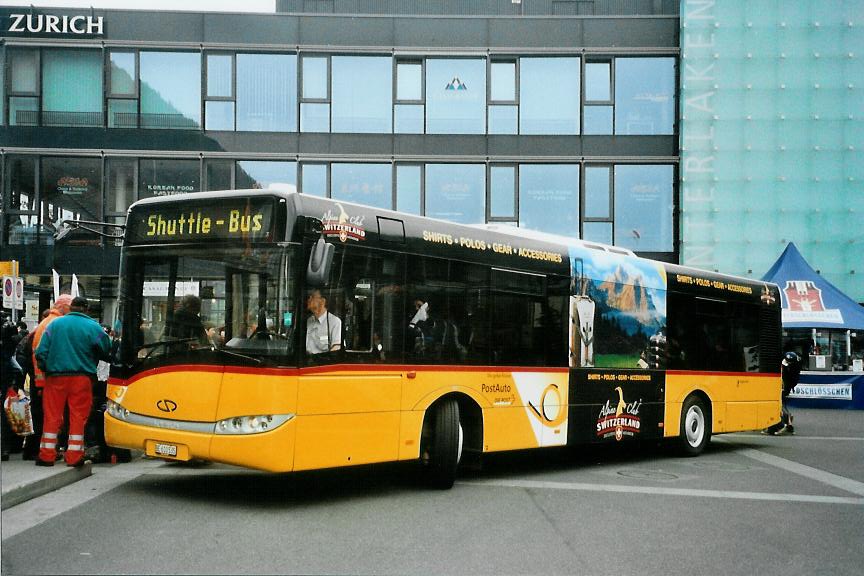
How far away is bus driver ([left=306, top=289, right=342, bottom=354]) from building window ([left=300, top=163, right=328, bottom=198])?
17.6 m

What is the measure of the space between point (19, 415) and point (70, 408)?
1.22 m

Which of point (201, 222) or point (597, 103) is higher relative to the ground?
point (597, 103)

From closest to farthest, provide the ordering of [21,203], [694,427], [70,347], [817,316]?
[70,347] < [694,427] < [817,316] < [21,203]

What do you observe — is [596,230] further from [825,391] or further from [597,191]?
[825,391]

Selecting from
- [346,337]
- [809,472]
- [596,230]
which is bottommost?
[809,472]

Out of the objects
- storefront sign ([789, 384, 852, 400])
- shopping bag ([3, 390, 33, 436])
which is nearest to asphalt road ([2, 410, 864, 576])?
shopping bag ([3, 390, 33, 436])

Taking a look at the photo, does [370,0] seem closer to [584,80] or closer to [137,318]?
[584,80]

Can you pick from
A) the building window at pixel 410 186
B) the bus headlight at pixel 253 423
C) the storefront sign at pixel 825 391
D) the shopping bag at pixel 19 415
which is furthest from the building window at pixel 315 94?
the bus headlight at pixel 253 423

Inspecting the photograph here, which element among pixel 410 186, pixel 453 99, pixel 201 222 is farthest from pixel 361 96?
pixel 201 222

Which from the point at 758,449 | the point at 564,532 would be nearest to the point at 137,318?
the point at 564,532

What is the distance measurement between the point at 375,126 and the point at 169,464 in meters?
16.3

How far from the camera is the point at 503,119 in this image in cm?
2581

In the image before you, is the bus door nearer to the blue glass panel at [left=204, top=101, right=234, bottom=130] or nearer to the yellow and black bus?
the yellow and black bus

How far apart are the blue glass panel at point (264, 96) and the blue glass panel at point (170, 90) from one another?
1.24m
